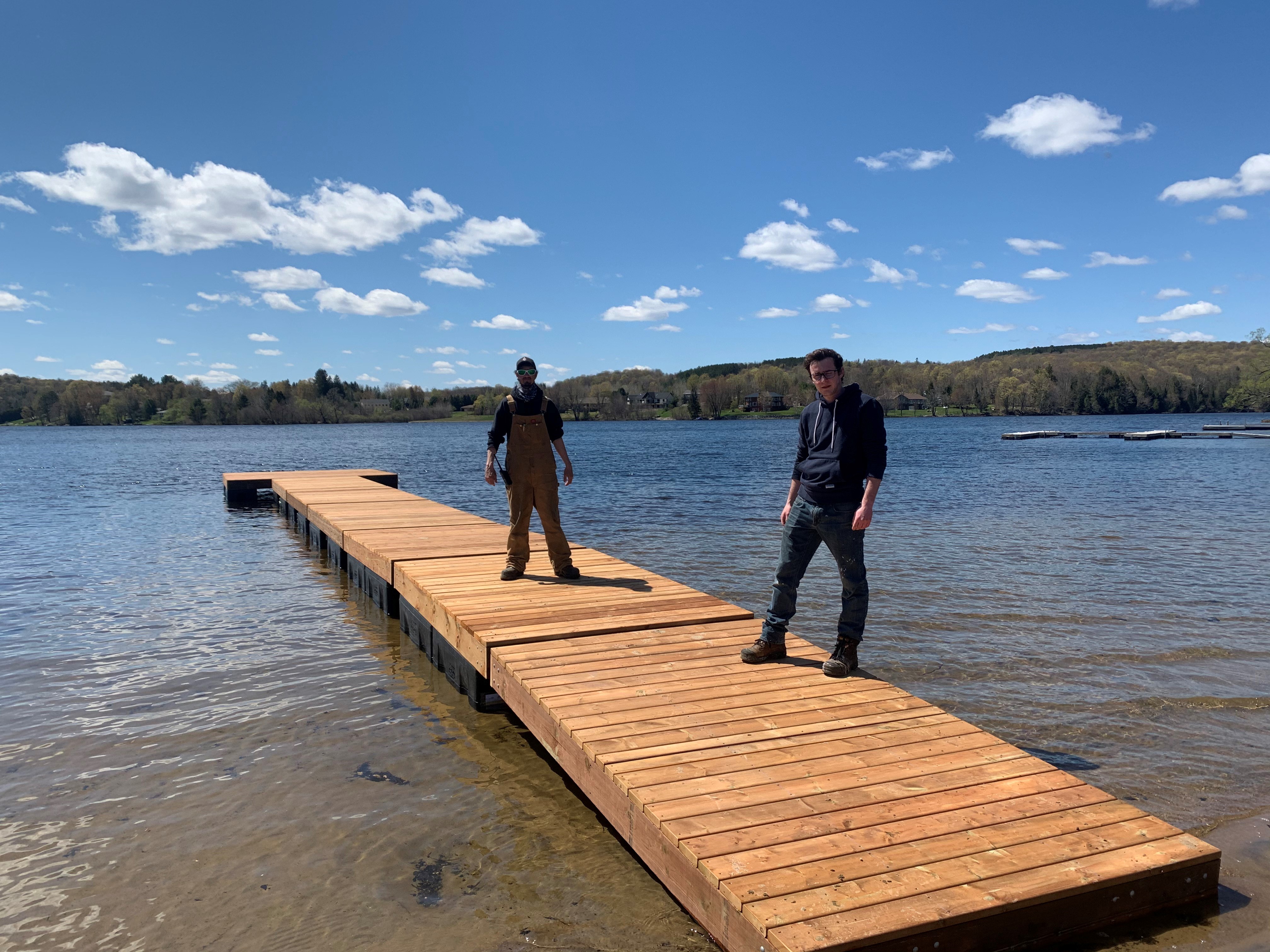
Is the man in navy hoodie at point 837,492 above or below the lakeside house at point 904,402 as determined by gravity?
below

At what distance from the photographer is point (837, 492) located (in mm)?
4906

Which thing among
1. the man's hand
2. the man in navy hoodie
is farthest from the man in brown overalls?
the man's hand

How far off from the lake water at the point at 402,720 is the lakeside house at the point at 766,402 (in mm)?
141041

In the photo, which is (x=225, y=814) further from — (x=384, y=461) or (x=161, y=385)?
(x=161, y=385)

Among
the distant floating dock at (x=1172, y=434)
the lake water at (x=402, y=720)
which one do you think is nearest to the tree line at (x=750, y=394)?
the distant floating dock at (x=1172, y=434)

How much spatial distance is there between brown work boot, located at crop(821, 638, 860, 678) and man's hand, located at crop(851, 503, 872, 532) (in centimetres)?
82

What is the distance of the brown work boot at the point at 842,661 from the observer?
5.11 metres

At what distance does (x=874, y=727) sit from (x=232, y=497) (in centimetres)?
2278

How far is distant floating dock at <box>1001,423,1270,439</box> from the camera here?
69375 millimetres

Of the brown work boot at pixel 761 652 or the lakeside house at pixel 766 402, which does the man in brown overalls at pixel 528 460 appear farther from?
the lakeside house at pixel 766 402

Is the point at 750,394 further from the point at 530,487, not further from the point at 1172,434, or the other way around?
the point at 530,487

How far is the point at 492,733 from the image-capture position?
19.8 feet

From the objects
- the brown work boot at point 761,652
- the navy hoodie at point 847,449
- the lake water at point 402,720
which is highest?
the navy hoodie at point 847,449

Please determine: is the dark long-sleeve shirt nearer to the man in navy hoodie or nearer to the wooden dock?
the wooden dock
